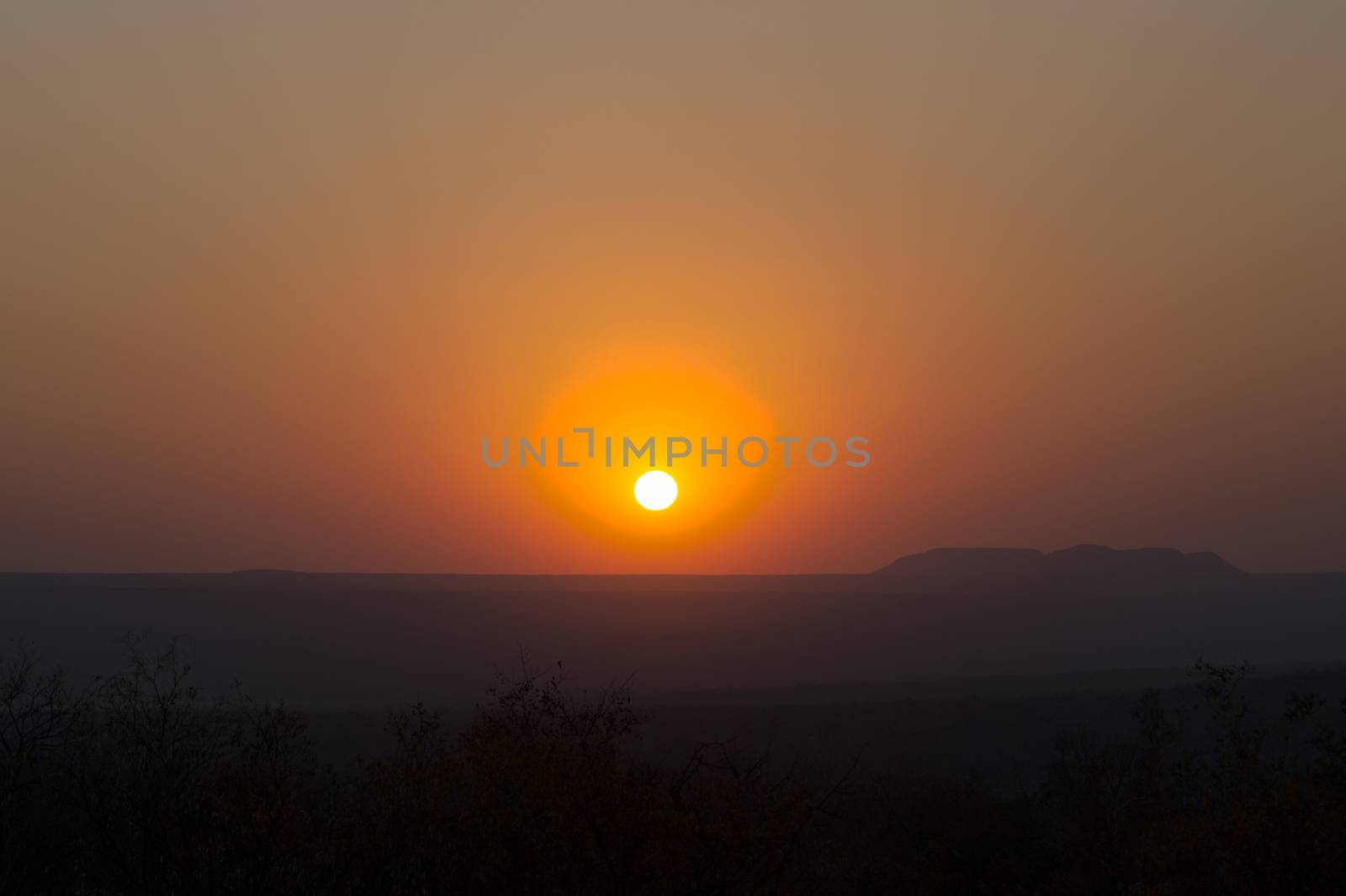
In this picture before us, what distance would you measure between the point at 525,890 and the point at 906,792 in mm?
44469

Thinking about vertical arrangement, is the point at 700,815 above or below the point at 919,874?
above

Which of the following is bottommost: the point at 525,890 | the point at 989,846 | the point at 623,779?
the point at 989,846

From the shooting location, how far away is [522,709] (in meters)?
30.5

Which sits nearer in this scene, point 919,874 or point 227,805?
point 227,805

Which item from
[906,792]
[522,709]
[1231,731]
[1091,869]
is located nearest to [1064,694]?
[906,792]

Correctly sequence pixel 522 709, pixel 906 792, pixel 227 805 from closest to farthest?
pixel 227 805 < pixel 522 709 < pixel 906 792

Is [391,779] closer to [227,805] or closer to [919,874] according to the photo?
[227,805]

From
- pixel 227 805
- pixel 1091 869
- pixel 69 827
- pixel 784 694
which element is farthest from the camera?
pixel 784 694

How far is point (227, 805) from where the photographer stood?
2158cm

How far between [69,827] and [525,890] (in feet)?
63.6

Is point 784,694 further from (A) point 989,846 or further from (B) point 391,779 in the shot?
(B) point 391,779

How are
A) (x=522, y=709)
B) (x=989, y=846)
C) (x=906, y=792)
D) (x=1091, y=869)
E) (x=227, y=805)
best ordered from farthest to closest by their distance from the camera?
(x=906, y=792) → (x=989, y=846) → (x=1091, y=869) → (x=522, y=709) → (x=227, y=805)

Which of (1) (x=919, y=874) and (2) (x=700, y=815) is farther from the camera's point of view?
(1) (x=919, y=874)

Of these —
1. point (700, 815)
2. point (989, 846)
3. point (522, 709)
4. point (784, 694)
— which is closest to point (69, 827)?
point (522, 709)
